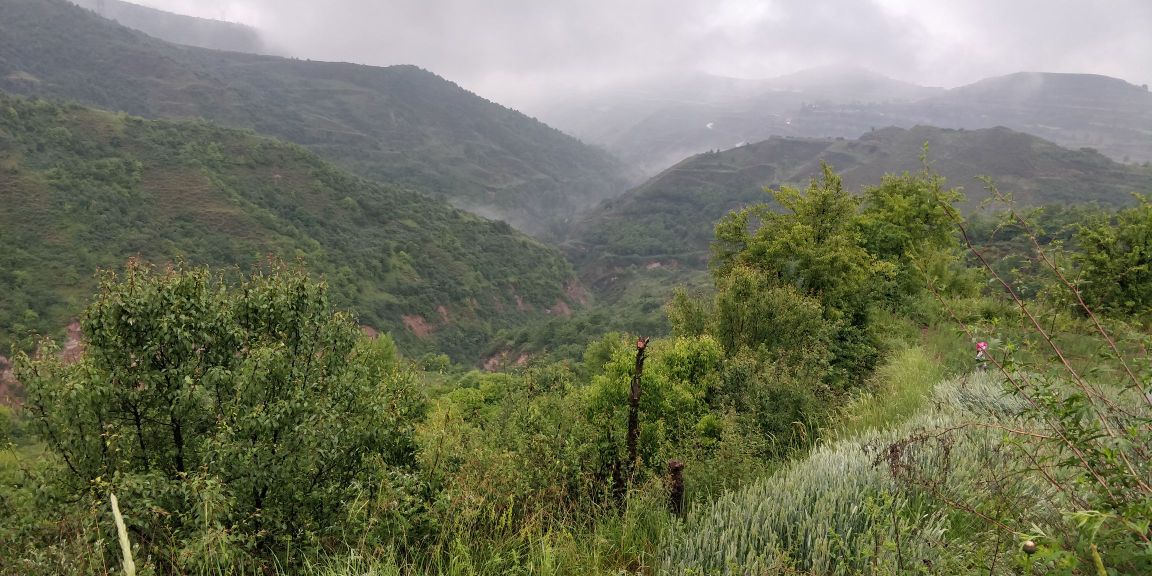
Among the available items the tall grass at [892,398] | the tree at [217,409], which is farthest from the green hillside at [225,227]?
the tall grass at [892,398]

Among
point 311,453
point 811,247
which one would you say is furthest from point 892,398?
point 811,247

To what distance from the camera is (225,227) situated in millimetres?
93188

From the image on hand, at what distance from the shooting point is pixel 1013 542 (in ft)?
12.3

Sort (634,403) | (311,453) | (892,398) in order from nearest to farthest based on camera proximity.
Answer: (634,403), (311,453), (892,398)

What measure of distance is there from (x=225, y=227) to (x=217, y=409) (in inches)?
4090

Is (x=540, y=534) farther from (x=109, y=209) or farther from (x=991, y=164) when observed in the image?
(x=991, y=164)

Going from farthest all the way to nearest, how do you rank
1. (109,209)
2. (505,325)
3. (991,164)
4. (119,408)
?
(991,164)
(505,325)
(109,209)
(119,408)

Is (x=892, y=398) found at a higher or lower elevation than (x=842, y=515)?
lower

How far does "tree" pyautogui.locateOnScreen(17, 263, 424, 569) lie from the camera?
6.14 meters

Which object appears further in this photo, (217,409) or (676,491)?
(217,409)

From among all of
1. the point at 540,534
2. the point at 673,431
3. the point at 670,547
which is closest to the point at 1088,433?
the point at 670,547

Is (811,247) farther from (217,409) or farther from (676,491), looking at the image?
(217,409)

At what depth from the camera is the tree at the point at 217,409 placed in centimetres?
614

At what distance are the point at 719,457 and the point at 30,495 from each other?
8307 millimetres
